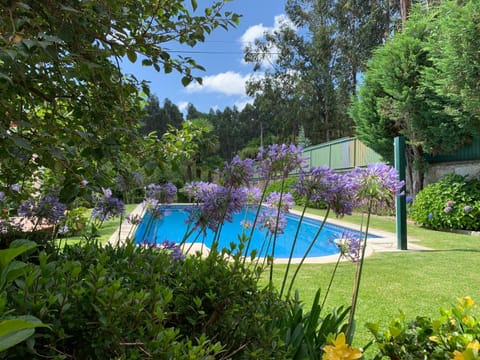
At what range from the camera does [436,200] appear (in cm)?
962

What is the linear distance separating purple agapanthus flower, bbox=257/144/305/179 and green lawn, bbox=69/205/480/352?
4.66 feet

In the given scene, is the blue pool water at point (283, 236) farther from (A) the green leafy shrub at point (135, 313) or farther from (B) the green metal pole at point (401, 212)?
(A) the green leafy shrub at point (135, 313)

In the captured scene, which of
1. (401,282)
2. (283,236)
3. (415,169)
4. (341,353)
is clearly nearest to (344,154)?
(415,169)

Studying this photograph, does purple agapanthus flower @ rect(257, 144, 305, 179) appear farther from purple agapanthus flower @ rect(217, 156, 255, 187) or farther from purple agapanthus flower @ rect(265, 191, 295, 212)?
purple agapanthus flower @ rect(265, 191, 295, 212)

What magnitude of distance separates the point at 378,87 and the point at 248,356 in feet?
39.7

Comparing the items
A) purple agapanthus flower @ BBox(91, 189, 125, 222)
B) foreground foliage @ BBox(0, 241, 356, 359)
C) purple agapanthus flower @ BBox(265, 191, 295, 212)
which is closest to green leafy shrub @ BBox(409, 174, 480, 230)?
purple agapanthus flower @ BBox(265, 191, 295, 212)

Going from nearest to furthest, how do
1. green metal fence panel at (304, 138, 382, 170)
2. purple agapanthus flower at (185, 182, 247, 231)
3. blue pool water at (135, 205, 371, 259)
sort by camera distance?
purple agapanthus flower at (185, 182, 247, 231) < blue pool water at (135, 205, 371, 259) < green metal fence panel at (304, 138, 382, 170)

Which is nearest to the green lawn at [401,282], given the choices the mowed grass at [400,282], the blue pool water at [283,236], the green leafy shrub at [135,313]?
the mowed grass at [400,282]

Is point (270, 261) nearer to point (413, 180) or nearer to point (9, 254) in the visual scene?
point (9, 254)

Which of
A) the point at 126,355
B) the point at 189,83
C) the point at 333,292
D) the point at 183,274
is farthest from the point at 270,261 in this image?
the point at 333,292

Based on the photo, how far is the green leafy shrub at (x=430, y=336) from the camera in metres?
1.44

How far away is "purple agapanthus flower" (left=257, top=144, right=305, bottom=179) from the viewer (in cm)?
194

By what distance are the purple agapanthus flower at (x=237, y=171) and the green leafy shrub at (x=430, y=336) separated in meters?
0.96

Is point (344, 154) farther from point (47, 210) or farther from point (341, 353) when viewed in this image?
point (341, 353)
